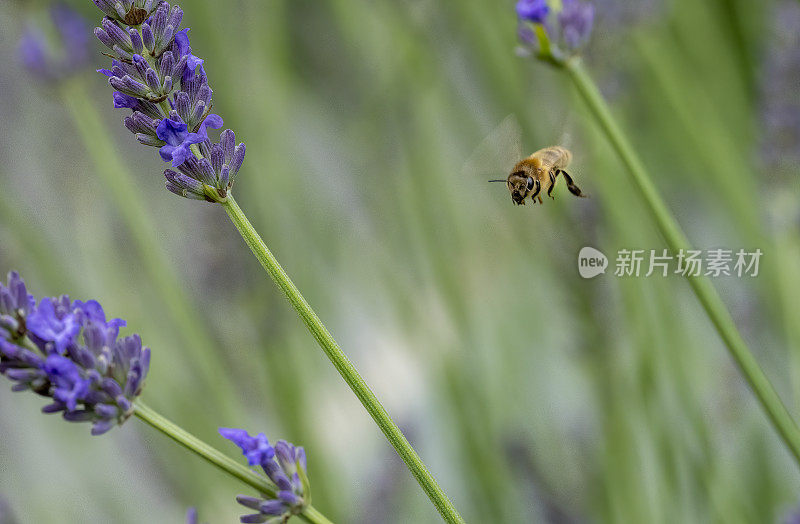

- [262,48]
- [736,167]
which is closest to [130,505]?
[262,48]

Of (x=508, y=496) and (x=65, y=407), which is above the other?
(x=508, y=496)

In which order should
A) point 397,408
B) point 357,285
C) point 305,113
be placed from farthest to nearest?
point 305,113
point 357,285
point 397,408

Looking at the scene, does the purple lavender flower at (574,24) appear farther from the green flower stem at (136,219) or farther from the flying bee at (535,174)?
the green flower stem at (136,219)

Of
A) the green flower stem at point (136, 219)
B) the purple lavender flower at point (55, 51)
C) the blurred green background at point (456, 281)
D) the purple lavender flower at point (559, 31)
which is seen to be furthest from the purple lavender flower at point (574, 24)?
the purple lavender flower at point (55, 51)

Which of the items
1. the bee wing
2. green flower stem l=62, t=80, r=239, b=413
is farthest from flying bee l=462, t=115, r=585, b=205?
green flower stem l=62, t=80, r=239, b=413

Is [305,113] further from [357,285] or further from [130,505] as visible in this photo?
[130,505]

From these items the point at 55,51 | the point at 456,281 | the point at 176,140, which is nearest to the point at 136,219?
the point at 55,51

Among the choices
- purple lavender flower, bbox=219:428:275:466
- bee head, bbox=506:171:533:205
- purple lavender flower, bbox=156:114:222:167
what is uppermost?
bee head, bbox=506:171:533:205

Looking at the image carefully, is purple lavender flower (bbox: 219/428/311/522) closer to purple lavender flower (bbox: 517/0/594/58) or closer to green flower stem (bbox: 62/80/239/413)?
purple lavender flower (bbox: 517/0/594/58)
